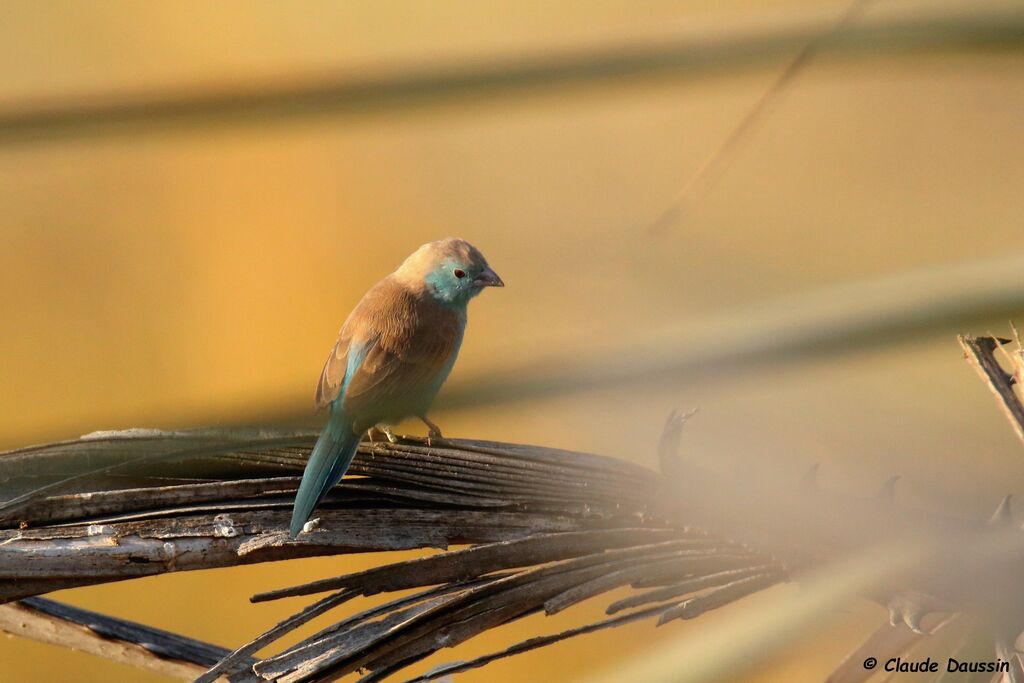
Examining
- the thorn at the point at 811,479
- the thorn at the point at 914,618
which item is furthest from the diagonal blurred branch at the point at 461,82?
the thorn at the point at 914,618

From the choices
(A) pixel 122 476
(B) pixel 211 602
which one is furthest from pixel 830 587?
(B) pixel 211 602

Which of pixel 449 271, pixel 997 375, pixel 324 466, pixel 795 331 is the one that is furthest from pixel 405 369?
pixel 795 331

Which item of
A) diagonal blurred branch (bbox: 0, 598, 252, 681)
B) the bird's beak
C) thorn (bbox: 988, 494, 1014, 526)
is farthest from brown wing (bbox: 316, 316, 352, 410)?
thorn (bbox: 988, 494, 1014, 526)

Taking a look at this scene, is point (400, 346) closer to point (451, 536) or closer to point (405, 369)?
point (405, 369)

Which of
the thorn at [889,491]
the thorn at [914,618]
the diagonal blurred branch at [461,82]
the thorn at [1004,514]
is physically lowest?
the thorn at [914,618]

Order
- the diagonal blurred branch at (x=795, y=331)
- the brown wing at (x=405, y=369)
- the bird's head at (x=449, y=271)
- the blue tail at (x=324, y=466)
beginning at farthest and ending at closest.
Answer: the bird's head at (x=449, y=271) < the brown wing at (x=405, y=369) < the blue tail at (x=324, y=466) < the diagonal blurred branch at (x=795, y=331)

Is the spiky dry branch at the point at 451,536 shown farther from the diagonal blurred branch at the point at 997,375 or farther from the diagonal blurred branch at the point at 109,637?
the diagonal blurred branch at the point at 109,637
